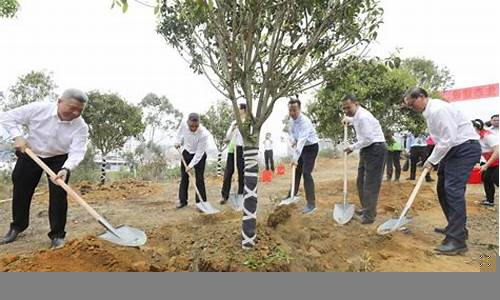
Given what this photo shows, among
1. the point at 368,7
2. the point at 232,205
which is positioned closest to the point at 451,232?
the point at 368,7

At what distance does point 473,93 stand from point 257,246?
13.5m

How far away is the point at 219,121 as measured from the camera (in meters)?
13.0

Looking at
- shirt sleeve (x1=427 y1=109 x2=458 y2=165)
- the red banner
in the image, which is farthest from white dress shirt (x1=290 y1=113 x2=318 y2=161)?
the red banner

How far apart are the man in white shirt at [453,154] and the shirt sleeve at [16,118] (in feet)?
12.3

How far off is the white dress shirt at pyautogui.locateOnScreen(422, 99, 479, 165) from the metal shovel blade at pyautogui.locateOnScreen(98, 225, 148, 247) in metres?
2.92

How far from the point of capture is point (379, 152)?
4.65 meters

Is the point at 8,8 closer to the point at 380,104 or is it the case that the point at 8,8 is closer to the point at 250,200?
the point at 250,200

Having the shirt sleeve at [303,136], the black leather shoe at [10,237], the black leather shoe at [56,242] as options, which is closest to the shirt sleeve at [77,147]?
the black leather shoe at [56,242]

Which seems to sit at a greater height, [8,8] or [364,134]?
[8,8]

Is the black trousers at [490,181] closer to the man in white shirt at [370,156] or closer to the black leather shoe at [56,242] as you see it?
the man in white shirt at [370,156]

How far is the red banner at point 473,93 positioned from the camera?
12352mm

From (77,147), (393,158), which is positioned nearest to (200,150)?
(77,147)

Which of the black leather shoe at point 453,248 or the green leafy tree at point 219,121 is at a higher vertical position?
the green leafy tree at point 219,121

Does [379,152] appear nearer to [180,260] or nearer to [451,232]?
[451,232]
